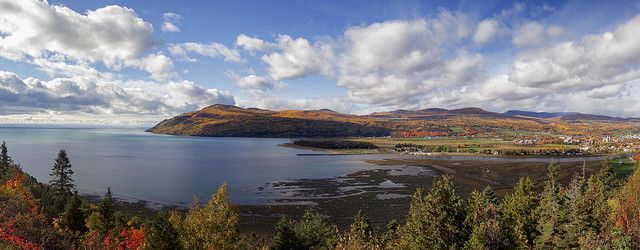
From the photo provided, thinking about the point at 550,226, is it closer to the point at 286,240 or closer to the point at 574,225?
the point at 574,225

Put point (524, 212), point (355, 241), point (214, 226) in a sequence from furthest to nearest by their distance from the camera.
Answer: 1. point (524, 212)
2. point (214, 226)
3. point (355, 241)

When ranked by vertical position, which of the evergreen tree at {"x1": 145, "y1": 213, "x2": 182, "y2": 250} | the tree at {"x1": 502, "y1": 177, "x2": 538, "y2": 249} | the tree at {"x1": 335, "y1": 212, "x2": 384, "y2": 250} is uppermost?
the tree at {"x1": 335, "y1": 212, "x2": 384, "y2": 250}

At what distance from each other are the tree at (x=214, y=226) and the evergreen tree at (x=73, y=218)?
31.1 m

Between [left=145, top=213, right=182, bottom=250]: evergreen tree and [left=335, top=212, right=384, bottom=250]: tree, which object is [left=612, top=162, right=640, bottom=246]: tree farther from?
[left=145, top=213, right=182, bottom=250]: evergreen tree

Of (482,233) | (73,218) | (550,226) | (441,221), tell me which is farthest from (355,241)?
(73,218)

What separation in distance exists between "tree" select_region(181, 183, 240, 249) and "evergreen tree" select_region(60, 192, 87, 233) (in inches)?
1226

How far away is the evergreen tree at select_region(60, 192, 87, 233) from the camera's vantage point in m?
44.8

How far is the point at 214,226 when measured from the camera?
21328mm

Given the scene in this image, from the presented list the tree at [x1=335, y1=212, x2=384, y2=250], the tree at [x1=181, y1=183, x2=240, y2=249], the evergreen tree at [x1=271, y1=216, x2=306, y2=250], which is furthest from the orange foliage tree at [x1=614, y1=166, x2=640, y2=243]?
the tree at [x1=181, y1=183, x2=240, y2=249]

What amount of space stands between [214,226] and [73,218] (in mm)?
33120

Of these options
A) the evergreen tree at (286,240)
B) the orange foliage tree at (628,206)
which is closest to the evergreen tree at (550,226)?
the orange foliage tree at (628,206)

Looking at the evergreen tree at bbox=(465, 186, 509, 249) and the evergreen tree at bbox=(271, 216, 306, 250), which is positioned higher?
the evergreen tree at bbox=(465, 186, 509, 249)

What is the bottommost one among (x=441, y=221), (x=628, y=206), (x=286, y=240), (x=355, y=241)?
(x=286, y=240)

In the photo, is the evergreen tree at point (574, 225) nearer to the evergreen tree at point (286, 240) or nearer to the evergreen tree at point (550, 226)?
the evergreen tree at point (550, 226)
